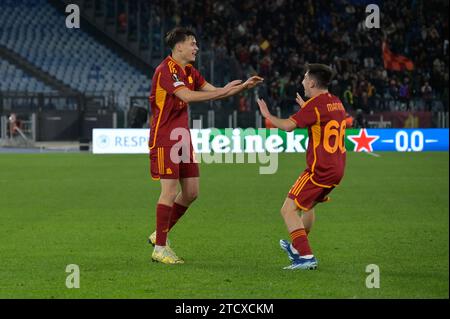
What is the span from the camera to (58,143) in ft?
127

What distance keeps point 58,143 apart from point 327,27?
12.5m

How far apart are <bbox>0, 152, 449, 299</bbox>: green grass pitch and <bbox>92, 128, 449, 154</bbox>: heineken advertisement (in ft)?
29.6

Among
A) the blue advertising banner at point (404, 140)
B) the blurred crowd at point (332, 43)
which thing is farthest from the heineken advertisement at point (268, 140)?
the blurred crowd at point (332, 43)

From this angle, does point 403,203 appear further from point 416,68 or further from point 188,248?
point 416,68

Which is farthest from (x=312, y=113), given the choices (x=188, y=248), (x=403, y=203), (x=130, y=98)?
(x=130, y=98)

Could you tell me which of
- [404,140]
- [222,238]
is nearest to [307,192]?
[222,238]

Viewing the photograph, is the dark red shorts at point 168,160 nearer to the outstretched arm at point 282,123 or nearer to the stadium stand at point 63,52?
the outstretched arm at point 282,123

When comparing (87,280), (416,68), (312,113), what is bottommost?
(87,280)

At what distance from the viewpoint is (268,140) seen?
1316 inches

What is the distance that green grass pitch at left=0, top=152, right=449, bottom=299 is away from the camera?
839 cm

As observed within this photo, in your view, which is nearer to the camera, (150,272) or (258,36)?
(150,272)

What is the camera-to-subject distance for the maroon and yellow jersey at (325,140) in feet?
29.3

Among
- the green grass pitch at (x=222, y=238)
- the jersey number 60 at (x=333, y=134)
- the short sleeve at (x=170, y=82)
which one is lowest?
the green grass pitch at (x=222, y=238)

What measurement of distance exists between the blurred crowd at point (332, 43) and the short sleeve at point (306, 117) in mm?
27697
